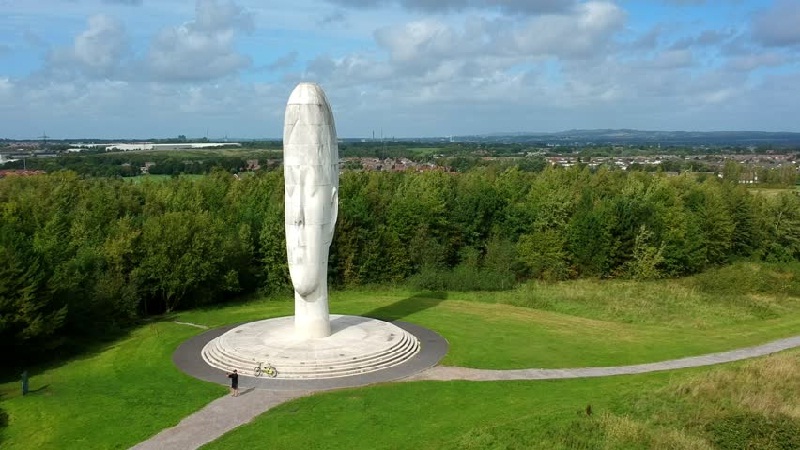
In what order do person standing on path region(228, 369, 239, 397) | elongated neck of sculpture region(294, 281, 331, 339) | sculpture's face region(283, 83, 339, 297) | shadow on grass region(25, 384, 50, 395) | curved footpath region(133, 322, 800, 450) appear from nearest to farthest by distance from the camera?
curved footpath region(133, 322, 800, 450) < person standing on path region(228, 369, 239, 397) < shadow on grass region(25, 384, 50, 395) < sculpture's face region(283, 83, 339, 297) < elongated neck of sculpture region(294, 281, 331, 339)

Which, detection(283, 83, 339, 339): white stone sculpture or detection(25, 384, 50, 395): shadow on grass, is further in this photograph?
detection(283, 83, 339, 339): white stone sculpture

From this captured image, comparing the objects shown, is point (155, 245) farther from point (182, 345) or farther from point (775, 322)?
point (775, 322)

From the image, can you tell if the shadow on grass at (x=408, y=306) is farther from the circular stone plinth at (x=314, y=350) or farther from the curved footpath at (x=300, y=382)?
the circular stone plinth at (x=314, y=350)

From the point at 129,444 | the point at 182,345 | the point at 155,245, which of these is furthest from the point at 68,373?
the point at 155,245

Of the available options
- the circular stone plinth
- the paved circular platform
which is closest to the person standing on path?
the paved circular platform

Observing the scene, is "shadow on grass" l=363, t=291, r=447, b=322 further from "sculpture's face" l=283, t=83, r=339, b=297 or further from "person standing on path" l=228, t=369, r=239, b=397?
"person standing on path" l=228, t=369, r=239, b=397

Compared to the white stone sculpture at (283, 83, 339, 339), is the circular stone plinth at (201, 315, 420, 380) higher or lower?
lower

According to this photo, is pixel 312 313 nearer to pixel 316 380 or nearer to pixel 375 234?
pixel 316 380

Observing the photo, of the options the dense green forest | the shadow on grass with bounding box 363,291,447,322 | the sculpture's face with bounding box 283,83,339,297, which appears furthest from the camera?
the shadow on grass with bounding box 363,291,447,322
